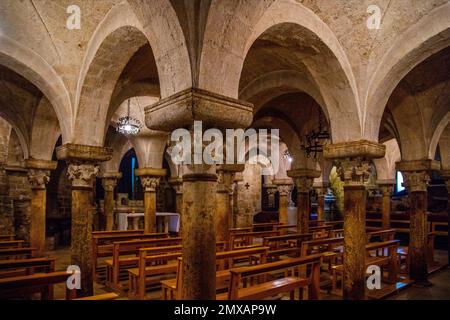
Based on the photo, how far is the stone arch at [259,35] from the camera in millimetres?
2877

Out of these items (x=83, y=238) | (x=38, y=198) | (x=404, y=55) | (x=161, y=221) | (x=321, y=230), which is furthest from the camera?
(x=161, y=221)

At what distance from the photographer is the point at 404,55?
184 inches

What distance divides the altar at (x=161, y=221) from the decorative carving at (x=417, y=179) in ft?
28.3

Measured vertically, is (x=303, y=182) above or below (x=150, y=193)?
above

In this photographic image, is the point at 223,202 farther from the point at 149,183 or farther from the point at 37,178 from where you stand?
the point at 37,178

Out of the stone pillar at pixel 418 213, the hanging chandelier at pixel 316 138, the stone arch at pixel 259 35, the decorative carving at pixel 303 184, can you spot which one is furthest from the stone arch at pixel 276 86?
the decorative carving at pixel 303 184

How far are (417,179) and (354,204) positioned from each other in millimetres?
3404

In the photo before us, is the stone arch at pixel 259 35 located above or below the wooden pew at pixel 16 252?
above

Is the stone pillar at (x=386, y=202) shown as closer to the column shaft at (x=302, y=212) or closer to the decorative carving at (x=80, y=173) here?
the column shaft at (x=302, y=212)

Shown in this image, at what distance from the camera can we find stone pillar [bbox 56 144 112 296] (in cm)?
538

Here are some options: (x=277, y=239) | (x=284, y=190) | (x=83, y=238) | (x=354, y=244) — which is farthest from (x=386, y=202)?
(x=83, y=238)

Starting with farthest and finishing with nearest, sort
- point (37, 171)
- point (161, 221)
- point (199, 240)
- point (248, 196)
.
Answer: point (248, 196) < point (161, 221) < point (37, 171) < point (199, 240)

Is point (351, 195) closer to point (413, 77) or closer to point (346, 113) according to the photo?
point (346, 113)

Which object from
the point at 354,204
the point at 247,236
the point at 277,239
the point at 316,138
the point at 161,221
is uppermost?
the point at 316,138
